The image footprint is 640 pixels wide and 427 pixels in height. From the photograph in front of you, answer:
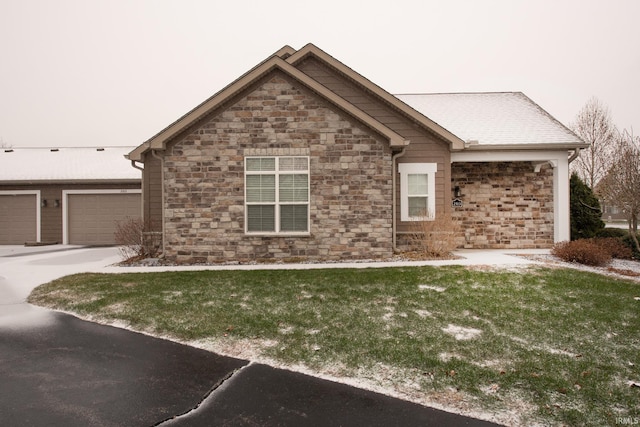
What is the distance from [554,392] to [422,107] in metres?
14.0

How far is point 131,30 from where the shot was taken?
21.9 m

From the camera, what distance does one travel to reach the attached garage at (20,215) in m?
19.1

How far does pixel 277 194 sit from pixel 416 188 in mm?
4522

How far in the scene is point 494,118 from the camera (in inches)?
600

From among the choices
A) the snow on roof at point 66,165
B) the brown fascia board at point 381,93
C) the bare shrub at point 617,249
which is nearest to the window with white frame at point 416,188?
the brown fascia board at point 381,93

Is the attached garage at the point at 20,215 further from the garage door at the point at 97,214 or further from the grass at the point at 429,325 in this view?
the grass at the point at 429,325

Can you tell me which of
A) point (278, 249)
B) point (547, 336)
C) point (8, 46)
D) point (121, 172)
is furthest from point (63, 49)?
point (547, 336)

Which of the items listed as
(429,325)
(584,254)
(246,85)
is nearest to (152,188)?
(246,85)

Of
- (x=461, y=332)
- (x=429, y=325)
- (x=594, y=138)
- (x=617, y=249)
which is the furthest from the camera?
(x=594, y=138)

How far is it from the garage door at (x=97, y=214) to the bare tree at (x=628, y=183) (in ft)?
60.7

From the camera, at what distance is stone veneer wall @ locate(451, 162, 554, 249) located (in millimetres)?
14102

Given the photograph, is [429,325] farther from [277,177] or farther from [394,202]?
[277,177]

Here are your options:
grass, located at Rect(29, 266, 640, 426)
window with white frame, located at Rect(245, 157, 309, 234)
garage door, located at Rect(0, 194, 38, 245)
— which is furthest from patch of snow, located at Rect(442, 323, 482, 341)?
garage door, located at Rect(0, 194, 38, 245)

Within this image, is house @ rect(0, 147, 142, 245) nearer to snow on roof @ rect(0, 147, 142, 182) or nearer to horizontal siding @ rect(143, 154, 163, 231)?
snow on roof @ rect(0, 147, 142, 182)
